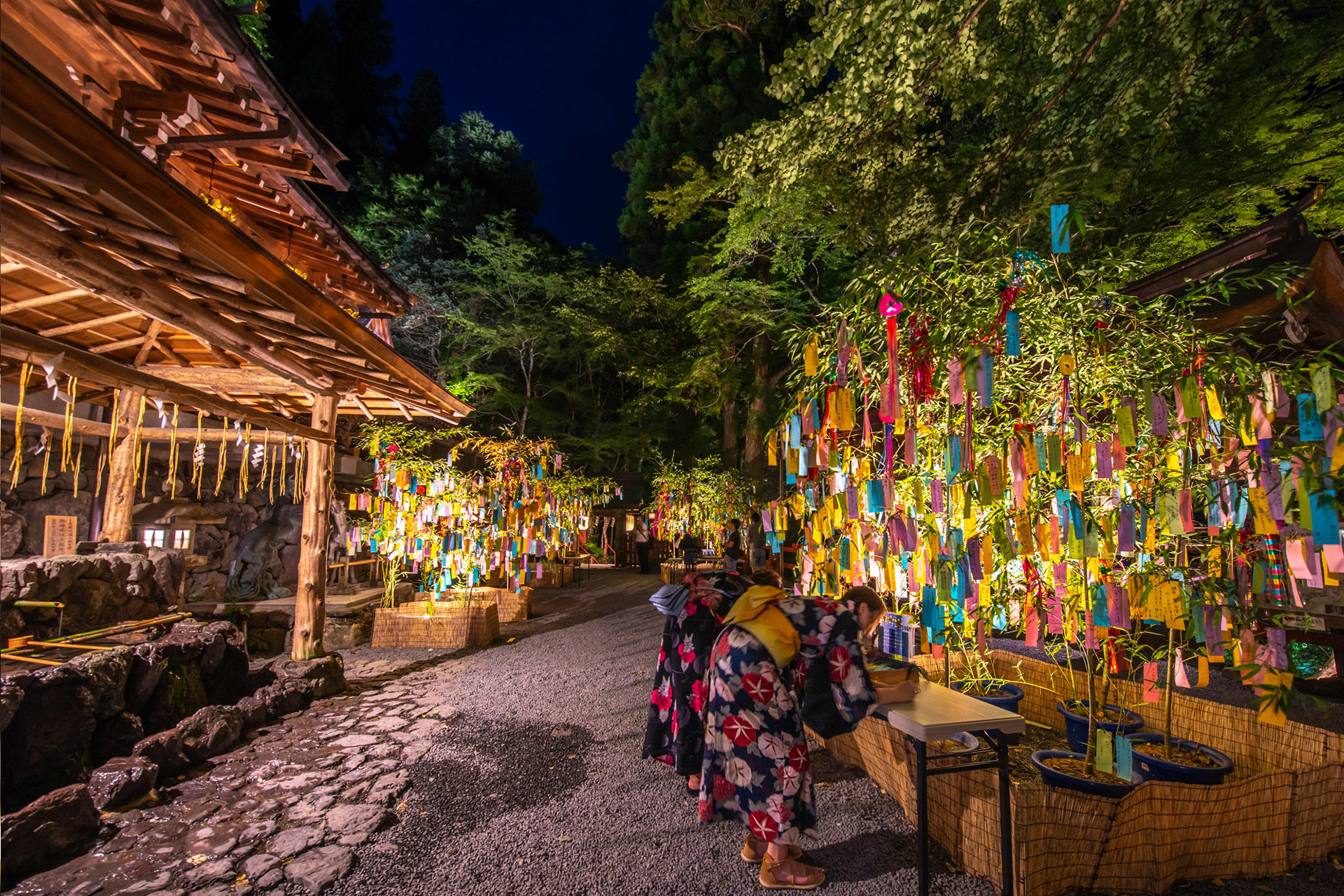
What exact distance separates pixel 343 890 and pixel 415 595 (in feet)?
26.2

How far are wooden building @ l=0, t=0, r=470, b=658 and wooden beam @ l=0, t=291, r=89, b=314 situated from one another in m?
0.03

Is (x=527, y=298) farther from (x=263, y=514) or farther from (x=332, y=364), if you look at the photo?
(x=332, y=364)

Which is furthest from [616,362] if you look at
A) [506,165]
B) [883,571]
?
[883,571]

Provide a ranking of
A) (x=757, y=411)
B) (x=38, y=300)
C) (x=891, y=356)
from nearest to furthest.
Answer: (x=891, y=356)
(x=38, y=300)
(x=757, y=411)

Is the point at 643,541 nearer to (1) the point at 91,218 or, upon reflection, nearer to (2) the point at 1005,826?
(2) the point at 1005,826

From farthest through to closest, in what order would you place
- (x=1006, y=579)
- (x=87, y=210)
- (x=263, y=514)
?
(x=263, y=514)
(x=1006, y=579)
(x=87, y=210)

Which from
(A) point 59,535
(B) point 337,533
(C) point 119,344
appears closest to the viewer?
(C) point 119,344

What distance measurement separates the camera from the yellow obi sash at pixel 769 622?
2744 mm

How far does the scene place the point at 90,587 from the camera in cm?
504

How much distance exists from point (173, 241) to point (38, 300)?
1.98 m

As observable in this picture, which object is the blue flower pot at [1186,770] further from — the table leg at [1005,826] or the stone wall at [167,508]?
the stone wall at [167,508]

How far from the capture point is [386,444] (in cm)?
846

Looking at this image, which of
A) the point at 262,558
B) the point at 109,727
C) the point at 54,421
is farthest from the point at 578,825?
the point at 262,558

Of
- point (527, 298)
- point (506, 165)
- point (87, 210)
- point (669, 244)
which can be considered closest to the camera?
point (87, 210)
